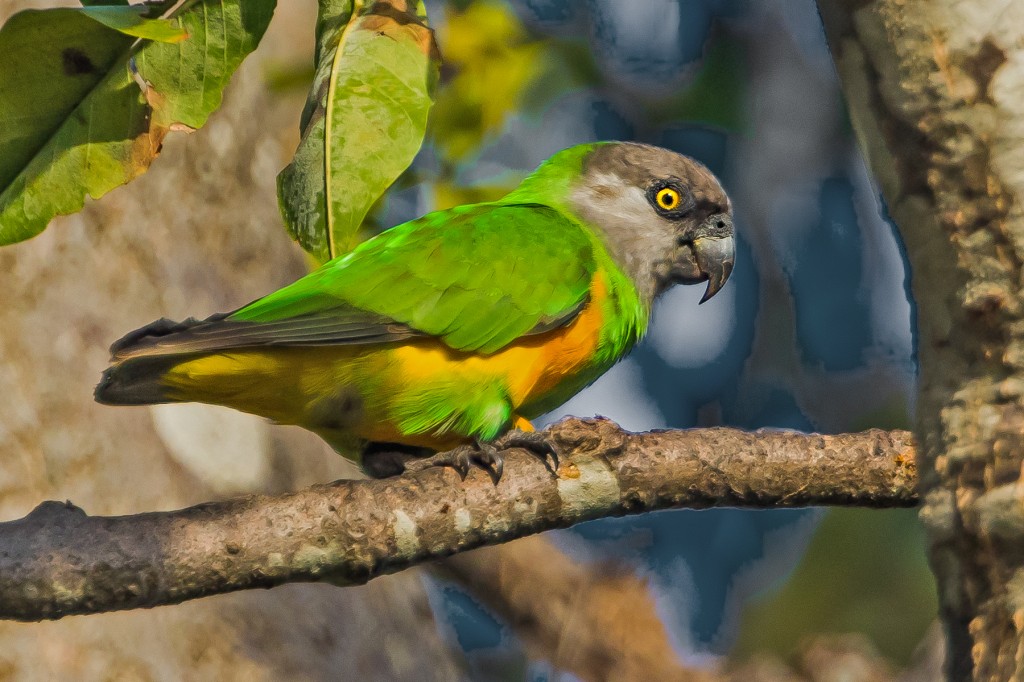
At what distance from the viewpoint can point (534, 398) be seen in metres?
4.05

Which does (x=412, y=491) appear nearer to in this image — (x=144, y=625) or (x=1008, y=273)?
(x=1008, y=273)

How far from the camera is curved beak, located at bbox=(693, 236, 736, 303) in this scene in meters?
4.85

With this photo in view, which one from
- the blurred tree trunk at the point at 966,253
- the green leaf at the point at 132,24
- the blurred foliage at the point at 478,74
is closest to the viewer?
the blurred tree trunk at the point at 966,253

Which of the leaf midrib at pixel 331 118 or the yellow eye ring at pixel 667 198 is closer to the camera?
the leaf midrib at pixel 331 118

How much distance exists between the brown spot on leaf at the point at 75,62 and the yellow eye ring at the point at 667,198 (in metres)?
2.82

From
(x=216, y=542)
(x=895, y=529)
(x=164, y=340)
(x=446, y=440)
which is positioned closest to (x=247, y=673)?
(x=446, y=440)

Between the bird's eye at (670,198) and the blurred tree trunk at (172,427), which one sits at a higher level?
the bird's eye at (670,198)

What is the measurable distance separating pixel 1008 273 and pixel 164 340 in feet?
7.49

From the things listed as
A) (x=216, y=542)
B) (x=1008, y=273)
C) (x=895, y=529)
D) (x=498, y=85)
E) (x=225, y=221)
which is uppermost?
(x=1008, y=273)

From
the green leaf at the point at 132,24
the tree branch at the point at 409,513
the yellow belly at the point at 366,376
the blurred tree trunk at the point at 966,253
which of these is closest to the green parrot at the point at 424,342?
the yellow belly at the point at 366,376

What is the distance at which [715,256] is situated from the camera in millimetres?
4848

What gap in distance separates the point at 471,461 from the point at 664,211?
209cm

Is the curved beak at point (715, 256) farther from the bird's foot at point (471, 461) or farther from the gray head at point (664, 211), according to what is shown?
Answer: the bird's foot at point (471, 461)

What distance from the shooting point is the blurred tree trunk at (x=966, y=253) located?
1.84 metres
